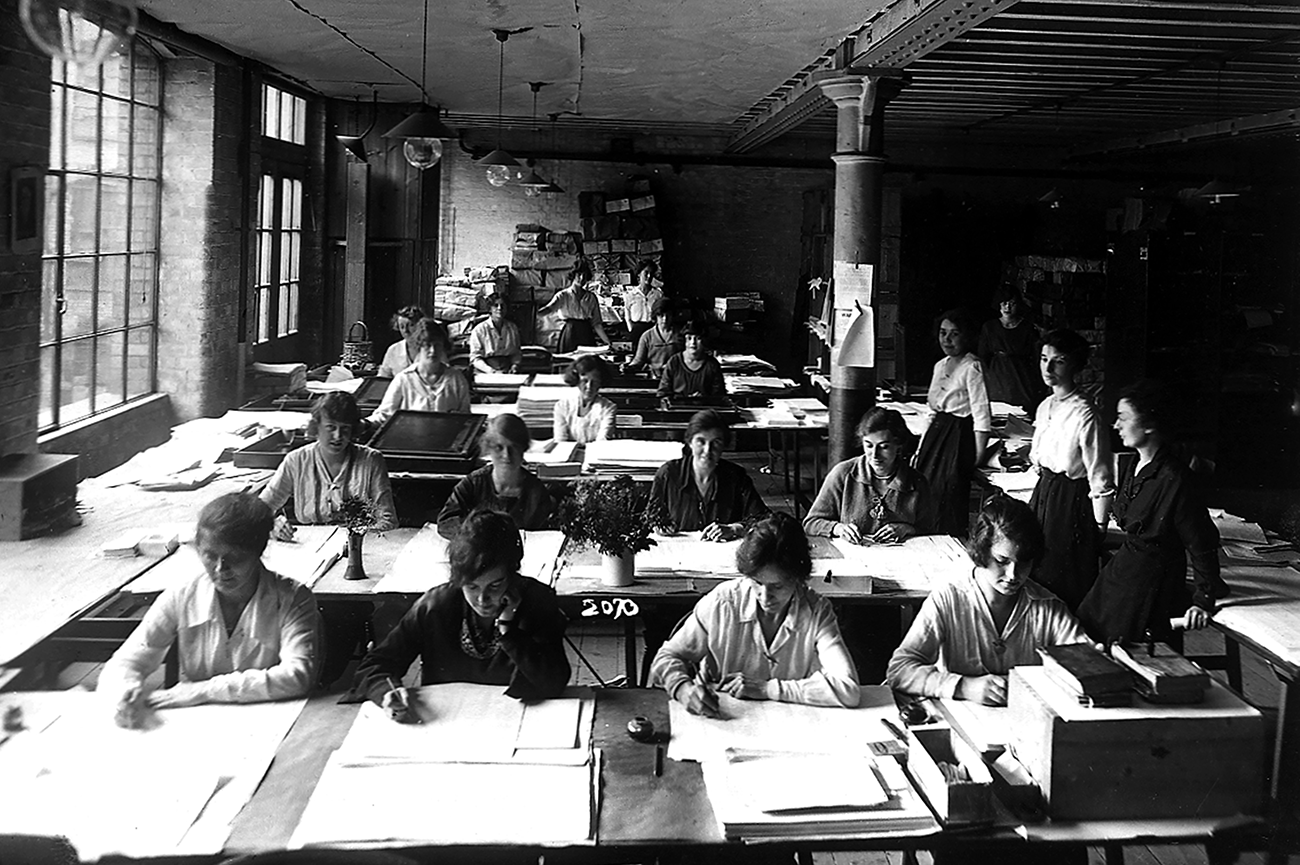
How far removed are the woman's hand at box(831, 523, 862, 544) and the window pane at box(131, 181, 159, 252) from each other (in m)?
5.28

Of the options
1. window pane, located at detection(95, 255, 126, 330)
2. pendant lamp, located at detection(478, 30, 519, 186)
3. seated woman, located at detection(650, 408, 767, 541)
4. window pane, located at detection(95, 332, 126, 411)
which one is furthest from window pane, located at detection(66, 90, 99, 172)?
seated woman, located at detection(650, 408, 767, 541)

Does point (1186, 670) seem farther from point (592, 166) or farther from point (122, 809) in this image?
point (592, 166)

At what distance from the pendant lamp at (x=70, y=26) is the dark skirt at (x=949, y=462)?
424 cm

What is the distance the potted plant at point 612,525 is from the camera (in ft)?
13.0

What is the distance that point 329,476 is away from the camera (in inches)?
196

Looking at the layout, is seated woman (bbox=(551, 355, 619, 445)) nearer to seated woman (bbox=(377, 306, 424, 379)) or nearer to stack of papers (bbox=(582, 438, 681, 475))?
stack of papers (bbox=(582, 438, 681, 475))

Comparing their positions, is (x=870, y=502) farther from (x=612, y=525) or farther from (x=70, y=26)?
(x=70, y=26)

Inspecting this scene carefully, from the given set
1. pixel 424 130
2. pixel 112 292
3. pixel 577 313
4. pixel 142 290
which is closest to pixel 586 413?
pixel 424 130

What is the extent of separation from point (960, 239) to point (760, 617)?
471 inches

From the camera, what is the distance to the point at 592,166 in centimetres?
1515

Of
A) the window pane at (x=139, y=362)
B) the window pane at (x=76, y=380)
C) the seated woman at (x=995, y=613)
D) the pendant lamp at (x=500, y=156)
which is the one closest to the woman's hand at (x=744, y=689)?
the seated woman at (x=995, y=613)

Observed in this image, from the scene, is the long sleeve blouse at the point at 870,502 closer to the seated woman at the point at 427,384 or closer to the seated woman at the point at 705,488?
the seated woman at the point at 705,488

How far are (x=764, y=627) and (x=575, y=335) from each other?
9332 millimetres

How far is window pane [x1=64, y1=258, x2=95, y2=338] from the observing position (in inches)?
248
